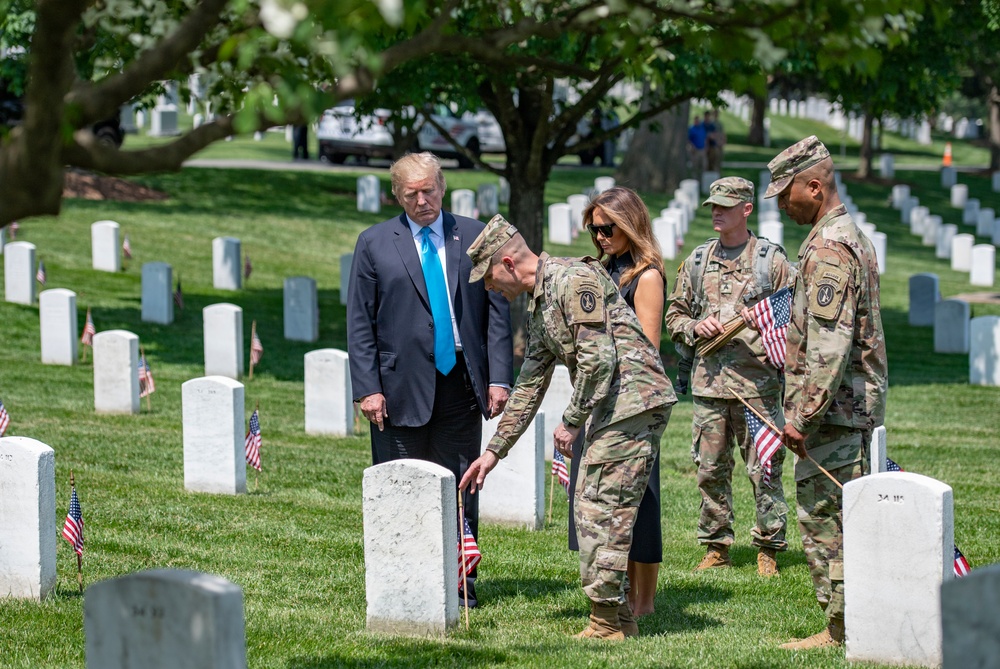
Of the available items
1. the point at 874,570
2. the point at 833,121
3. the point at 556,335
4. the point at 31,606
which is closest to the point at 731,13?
the point at 556,335

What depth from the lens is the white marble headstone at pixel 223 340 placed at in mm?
14945

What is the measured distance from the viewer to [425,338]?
6.72 meters

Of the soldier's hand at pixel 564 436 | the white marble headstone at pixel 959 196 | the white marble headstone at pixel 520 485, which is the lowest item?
the white marble headstone at pixel 520 485

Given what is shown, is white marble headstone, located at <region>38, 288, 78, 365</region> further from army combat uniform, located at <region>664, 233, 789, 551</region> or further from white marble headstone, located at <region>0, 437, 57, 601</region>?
army combat uniform, located at <region>664, 233, 789, 551</region>

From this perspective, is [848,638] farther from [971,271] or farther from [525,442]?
[971,271]

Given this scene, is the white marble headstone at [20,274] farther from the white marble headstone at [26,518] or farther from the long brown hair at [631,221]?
the long brown hair at [631,221]

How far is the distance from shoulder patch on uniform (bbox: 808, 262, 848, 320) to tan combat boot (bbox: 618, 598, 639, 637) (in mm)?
1662

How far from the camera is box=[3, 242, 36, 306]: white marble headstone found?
17516mm

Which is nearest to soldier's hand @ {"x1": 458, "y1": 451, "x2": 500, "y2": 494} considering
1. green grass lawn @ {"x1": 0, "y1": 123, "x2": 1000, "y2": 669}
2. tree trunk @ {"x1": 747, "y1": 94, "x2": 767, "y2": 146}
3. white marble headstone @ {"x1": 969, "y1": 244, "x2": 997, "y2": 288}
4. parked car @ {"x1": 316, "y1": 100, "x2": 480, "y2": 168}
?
green grass lawn @ {"x1": 0, "y1": 123, "x2": 1000, "y2": 669}

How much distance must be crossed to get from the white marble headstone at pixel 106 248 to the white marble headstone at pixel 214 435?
11671 millimetres

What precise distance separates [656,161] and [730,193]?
28143 mm

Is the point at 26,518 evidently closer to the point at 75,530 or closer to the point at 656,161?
the point at 75,530

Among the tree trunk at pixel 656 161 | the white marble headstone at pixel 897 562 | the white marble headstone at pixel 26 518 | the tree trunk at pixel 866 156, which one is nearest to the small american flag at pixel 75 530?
the white marble headstone at pixel 26 518

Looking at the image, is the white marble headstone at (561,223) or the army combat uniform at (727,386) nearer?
the army combat uniform at (727,386)
